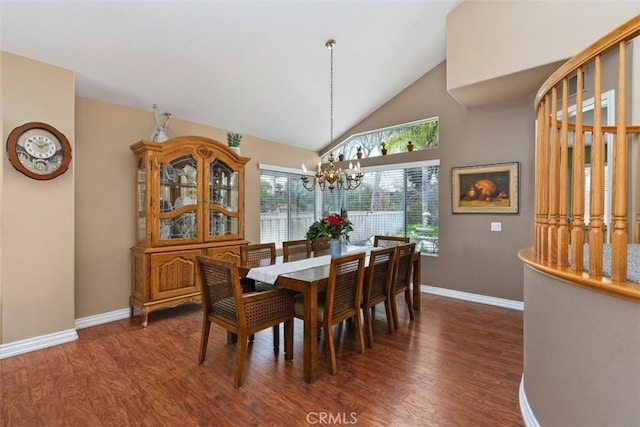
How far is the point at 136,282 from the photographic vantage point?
3520 mm

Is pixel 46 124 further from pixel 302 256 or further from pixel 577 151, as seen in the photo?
pixel 577 151

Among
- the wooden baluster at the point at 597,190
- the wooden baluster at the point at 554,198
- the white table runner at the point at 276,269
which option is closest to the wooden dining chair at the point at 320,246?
the white table runner at the point at 276,269

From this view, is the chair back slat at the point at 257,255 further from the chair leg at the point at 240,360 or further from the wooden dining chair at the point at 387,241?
the wooden dining chair at the point at 387,241

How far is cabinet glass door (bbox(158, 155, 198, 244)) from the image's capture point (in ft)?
11.4

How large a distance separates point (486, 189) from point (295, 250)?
262 cm

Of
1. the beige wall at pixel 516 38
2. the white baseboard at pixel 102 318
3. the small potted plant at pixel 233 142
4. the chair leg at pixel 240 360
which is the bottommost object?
the white baseboard at pixel 102 318

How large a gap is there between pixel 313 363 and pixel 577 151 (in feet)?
6.58

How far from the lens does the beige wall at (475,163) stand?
3783 mm

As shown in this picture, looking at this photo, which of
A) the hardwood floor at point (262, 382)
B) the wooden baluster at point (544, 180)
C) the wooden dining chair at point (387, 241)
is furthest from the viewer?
the wooden dining chair at point (387, 241)

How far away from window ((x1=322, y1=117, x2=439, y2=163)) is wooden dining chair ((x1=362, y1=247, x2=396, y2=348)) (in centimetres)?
239

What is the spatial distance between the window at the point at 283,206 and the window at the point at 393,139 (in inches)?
37.7

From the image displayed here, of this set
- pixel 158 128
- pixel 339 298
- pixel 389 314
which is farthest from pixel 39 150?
pixel 389 314

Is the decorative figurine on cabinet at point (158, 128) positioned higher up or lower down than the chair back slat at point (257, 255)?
higher up

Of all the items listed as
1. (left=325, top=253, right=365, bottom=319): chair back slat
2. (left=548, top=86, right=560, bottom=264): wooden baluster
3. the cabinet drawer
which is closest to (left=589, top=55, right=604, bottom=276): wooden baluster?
(left=548, top=86, right=560, bottom=264): wooden baluster
